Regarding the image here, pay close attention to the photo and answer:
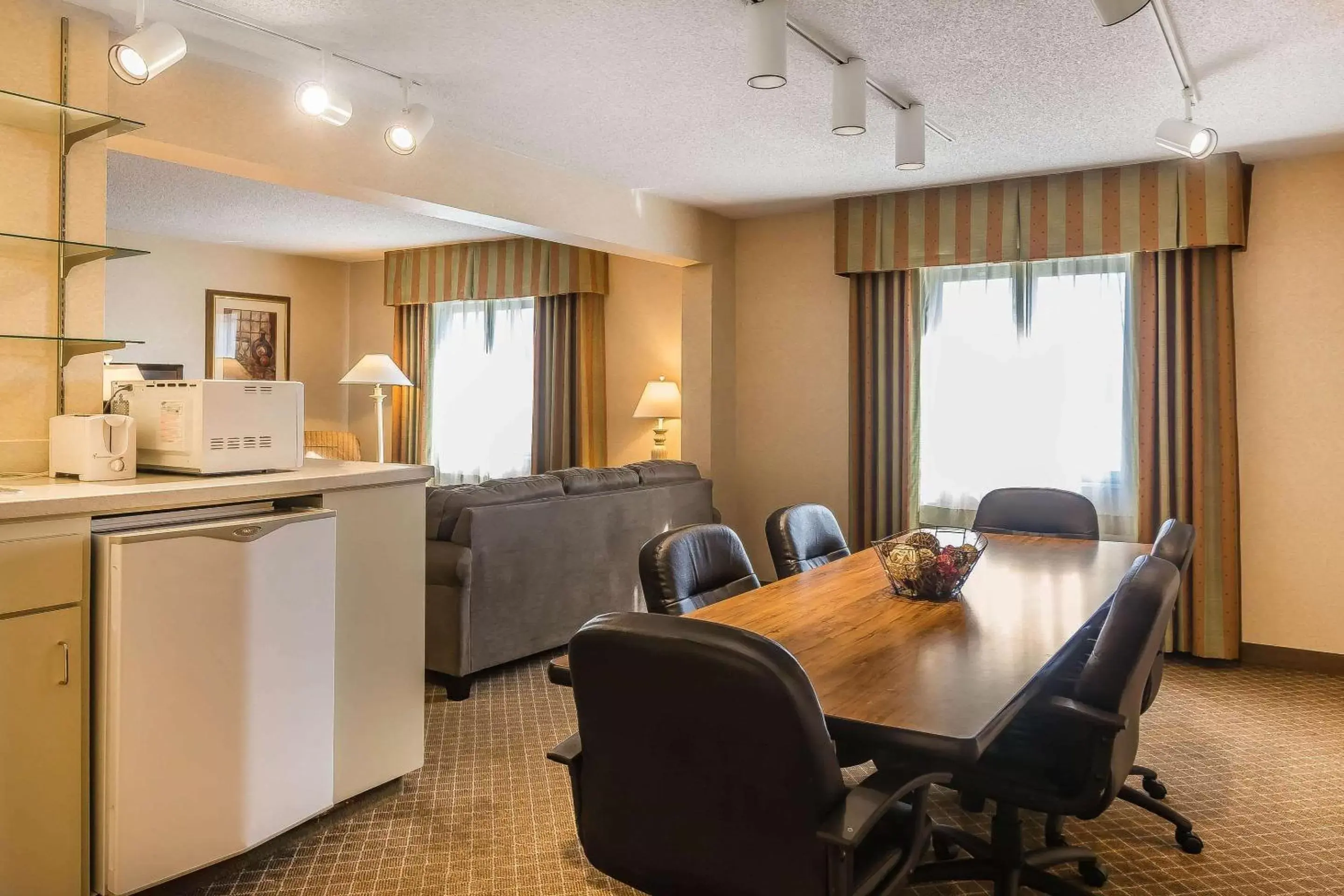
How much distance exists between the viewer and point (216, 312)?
297 inches

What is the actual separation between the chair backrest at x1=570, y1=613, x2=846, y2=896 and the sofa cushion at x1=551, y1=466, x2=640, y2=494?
2.95 m

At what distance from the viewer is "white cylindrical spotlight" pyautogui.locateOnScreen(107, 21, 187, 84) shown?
2521 millimetres

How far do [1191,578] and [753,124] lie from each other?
314 cm

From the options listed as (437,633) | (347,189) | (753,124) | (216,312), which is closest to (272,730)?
(437,633)

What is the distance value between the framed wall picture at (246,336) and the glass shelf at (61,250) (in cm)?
491

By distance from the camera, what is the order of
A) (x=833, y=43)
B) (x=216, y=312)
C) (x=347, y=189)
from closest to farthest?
(x=833, y=43) < (x=347, y=189) < (x=216, y=312)

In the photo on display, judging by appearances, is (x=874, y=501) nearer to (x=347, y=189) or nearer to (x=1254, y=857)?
(x=1254, y=857)

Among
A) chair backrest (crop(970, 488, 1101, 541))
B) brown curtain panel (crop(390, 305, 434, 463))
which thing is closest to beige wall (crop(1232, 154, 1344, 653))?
chair backrest (crop(970, 488, 1101, 541))

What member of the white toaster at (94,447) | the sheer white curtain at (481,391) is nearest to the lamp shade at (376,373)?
the sheer white curtain at (481,391)

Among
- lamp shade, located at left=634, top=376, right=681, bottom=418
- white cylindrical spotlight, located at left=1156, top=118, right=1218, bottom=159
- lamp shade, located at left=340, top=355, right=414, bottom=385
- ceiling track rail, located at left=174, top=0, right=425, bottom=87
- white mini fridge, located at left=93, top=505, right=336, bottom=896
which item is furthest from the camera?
lamp shade, located at left=340, top=355, right=414, bottom=385

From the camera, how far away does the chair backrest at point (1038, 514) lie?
377cm

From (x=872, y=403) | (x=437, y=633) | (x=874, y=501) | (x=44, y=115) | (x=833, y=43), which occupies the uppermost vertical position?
(x=833, y=43)

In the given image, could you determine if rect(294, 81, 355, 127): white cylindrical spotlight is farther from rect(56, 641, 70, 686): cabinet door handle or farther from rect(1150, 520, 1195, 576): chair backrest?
rect(1150, 520, 1195, 576): chair backrest

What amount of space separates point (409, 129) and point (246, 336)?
16.7 ft
